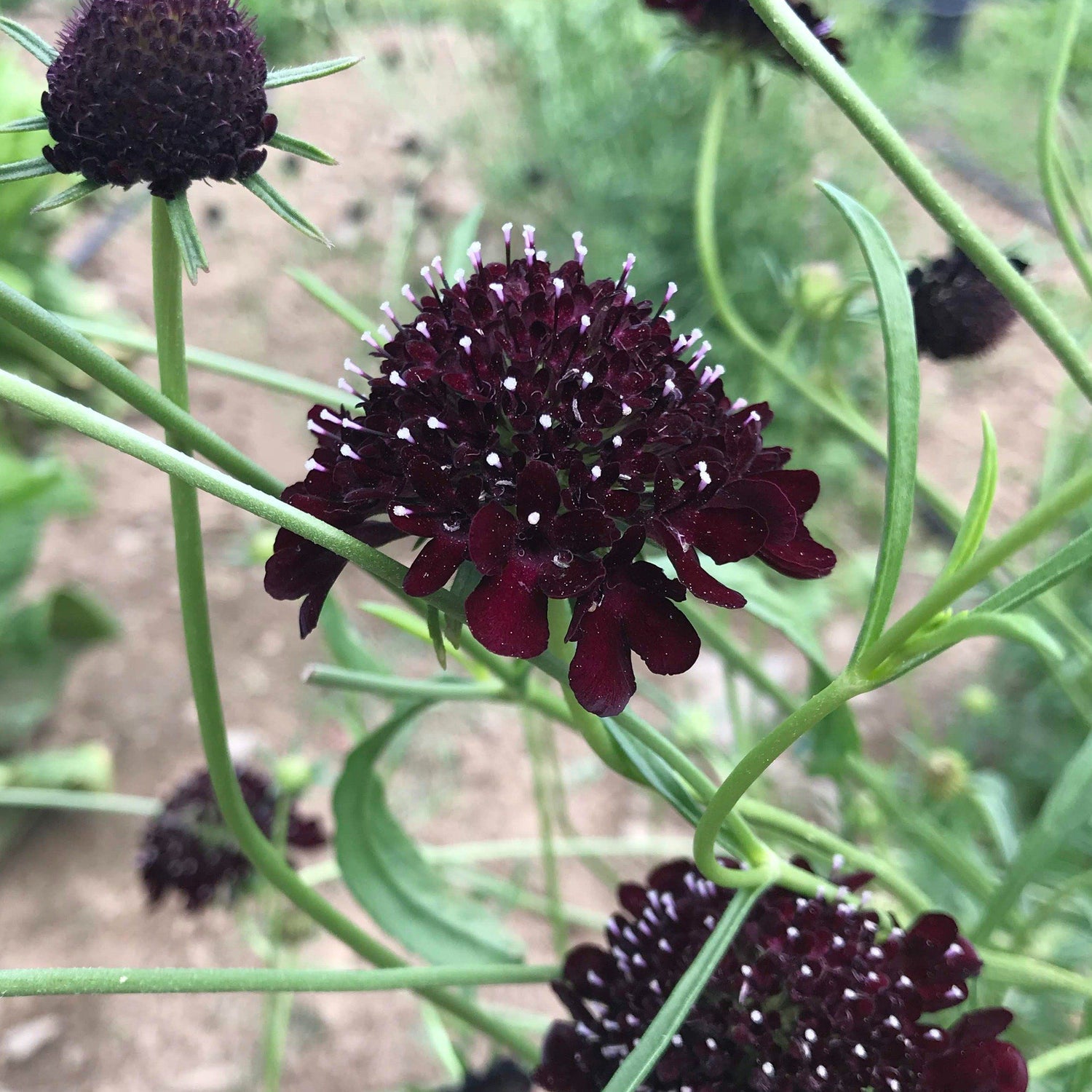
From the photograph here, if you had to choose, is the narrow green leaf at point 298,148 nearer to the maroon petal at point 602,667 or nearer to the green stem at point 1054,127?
the maroon petal at point 602,667

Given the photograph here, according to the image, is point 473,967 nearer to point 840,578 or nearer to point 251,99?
point 251,99

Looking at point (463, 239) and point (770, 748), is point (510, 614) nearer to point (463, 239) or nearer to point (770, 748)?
point (770, 748)

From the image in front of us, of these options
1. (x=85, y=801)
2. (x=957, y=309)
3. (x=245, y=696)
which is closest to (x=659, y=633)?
(x=957, y=309)

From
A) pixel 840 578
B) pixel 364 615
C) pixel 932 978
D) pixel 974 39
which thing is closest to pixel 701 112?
pixel 840 578

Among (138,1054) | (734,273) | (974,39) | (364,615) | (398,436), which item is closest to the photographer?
(398,436)

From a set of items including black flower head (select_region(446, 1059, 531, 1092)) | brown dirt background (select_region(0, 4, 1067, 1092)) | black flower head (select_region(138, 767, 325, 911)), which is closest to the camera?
black flower head (select_region(446, 1059, 531, 1092))

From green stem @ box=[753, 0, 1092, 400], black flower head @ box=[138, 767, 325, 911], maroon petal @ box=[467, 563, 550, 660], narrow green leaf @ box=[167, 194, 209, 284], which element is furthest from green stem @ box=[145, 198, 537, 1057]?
black flower head @ box=[138, 767, 325, 911]

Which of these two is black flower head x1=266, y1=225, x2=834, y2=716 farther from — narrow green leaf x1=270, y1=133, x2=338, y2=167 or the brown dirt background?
the brown dirt background
